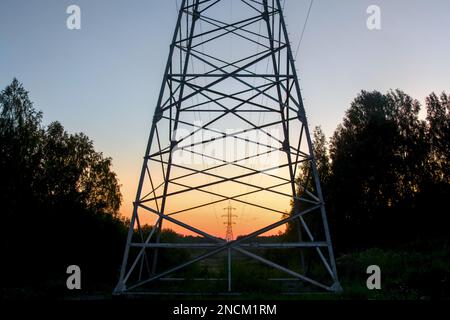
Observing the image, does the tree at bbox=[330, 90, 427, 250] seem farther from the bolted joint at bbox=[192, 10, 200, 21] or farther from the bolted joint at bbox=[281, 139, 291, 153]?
the bolted joint at bbox=[192, 10, 200, 21]

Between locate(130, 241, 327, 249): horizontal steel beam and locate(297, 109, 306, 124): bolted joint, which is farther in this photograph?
locate(297, 109, 306, 124): bolted joint

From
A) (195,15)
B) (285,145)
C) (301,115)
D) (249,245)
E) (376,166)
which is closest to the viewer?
(249,245)

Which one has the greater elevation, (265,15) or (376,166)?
(265,15)

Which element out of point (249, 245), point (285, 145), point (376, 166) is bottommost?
point (249, 245)

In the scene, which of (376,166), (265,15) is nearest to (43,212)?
(265,15)

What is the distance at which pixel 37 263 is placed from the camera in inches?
728

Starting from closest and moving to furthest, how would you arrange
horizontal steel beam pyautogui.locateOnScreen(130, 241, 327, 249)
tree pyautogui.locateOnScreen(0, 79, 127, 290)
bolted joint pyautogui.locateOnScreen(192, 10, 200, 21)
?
horizontal steel beam pyautogui.locateOnScreen(130, 241, 327, 249) → bolted joint pyautogui.locateOnScreen(192, 10, 200, 21) → tree pyautogui.locateOnScreen(0, 79, 127, 290)

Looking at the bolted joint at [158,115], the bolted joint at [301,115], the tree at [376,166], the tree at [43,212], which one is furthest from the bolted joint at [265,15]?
the tree at [376,166]

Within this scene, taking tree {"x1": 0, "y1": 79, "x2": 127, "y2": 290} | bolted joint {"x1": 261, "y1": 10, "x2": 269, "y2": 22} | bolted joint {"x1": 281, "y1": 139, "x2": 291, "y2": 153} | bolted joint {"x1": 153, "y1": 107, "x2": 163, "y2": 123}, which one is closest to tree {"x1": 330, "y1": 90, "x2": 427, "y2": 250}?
tree {"x1": 0, "y1": 79, "x2": 127, "y2": 290}

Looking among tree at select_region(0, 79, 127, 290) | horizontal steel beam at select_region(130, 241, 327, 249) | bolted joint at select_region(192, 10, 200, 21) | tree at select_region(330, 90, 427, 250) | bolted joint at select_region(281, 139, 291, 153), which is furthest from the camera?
tree at select_region(330, 90, 427, 250)

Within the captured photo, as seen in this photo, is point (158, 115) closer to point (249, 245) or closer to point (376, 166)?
point (249, 245)

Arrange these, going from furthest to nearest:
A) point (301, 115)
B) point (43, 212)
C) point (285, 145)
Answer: point (43, 212)
point (285, 145)
point (301, 115)
